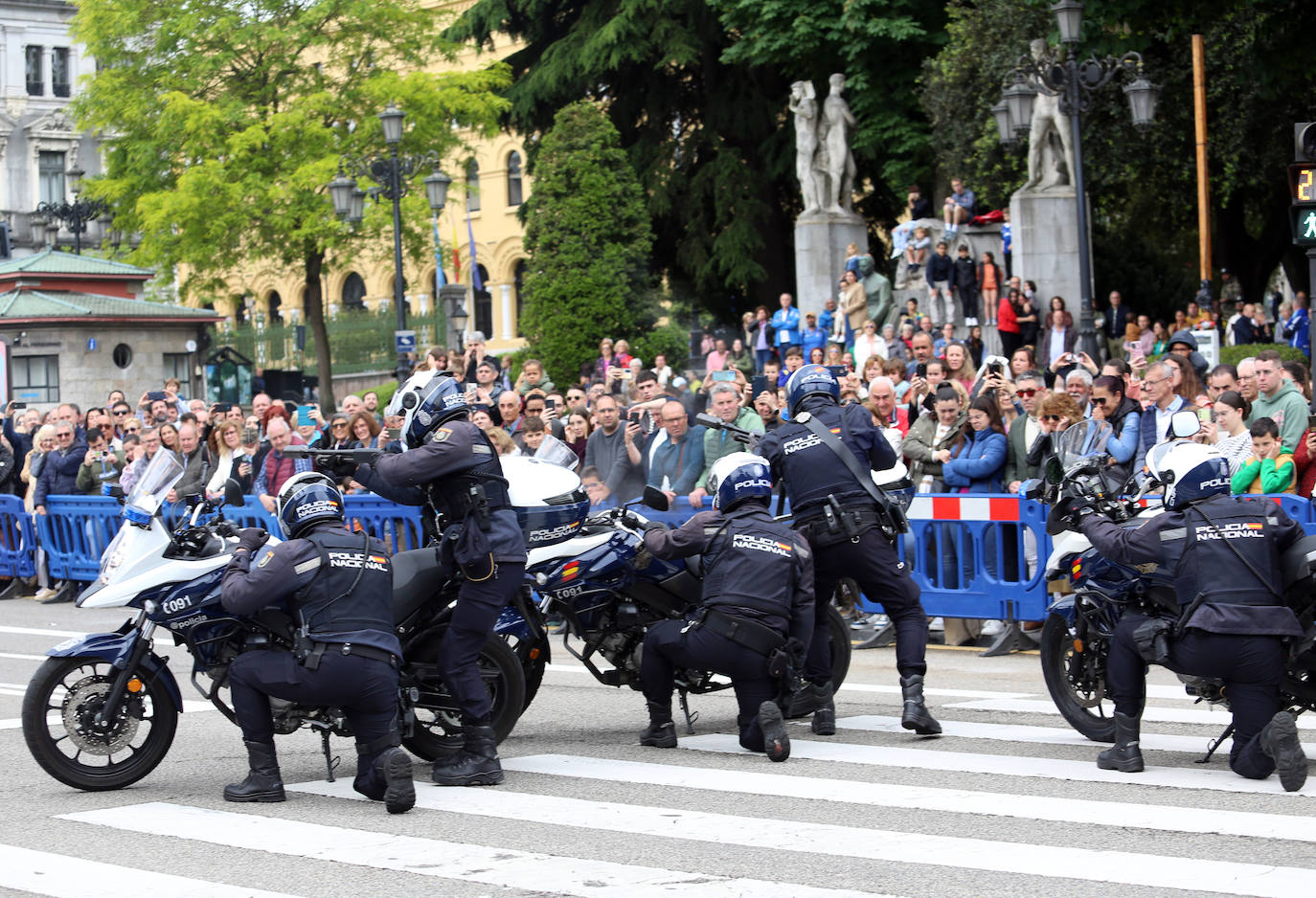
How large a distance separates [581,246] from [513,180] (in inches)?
1461

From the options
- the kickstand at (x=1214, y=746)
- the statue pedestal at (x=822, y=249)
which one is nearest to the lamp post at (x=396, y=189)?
the statue pedestal at (x=822, y=249)

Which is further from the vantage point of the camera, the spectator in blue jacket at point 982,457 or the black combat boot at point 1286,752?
the spectator in blue jacket at point 982,457

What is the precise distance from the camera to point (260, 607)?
7.79m

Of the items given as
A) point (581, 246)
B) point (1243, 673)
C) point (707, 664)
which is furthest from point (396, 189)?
point (1243, 673)

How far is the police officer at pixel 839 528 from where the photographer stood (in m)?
9.17

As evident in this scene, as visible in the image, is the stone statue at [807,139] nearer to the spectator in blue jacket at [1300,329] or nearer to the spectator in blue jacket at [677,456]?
the spectator in blue jacket at [1300,329]

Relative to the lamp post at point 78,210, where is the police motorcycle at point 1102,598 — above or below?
below

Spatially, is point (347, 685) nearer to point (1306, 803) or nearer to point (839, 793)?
point (839, 793)

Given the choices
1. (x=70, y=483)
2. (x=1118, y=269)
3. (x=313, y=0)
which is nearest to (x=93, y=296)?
(x=313, y=0)

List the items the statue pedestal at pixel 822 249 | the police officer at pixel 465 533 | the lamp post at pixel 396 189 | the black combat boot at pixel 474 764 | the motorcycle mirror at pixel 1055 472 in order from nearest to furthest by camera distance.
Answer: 1. the police officer at pixel 465 533
2. the black combat boot at pixel 474 764
3. the motorcycle mirror at pixel 1055 472
4. the lamp post at pixel 396 189
5. the statue pedestal at pixel 822 249

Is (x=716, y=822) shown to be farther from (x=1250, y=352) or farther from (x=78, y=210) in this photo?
(x=78, y=210)

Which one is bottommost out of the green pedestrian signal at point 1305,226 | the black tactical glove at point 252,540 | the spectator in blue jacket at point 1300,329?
the black tactical glove at point 252,540

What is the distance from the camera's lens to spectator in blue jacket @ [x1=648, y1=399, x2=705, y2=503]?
1395 cm

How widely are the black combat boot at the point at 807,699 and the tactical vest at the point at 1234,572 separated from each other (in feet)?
7.04
